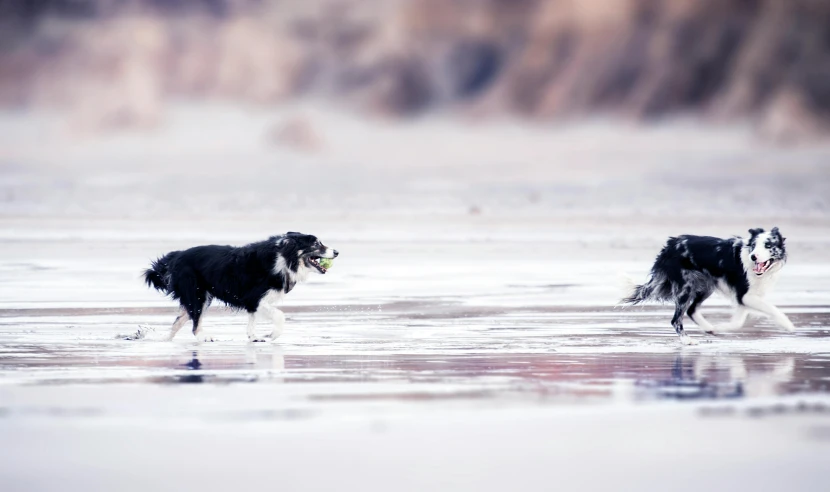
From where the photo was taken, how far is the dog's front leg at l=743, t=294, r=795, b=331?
497 inches

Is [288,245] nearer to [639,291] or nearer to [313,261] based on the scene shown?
[313,261]

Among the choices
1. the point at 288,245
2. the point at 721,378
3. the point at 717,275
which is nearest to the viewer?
the point at 721,378

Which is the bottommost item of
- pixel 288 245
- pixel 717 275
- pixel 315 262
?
pixel 717 275

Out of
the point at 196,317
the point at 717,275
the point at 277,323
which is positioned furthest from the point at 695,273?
the point at 196,317

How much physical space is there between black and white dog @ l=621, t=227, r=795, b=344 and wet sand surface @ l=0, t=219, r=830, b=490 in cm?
33

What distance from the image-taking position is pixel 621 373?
33.6 ft

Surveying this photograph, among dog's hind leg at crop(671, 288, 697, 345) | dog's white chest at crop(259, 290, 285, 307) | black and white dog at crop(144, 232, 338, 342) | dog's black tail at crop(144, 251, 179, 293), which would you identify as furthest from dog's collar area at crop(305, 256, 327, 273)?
dog's hind leg at crop(671, 288, 697, 345)

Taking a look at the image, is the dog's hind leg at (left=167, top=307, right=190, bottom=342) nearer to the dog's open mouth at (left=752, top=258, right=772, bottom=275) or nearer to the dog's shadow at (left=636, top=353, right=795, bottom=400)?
the dog's shadow at (left=636, top=353, right=795, bottom=400)

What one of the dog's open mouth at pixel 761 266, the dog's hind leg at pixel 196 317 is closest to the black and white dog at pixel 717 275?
the dog's open mouth at pixel 761 266

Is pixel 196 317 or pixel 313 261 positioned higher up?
pixel 313 261

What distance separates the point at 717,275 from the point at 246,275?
4.83 meters

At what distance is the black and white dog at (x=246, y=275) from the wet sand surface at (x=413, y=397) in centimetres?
38

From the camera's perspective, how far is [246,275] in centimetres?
1308

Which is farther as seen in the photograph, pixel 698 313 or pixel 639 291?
pixel 639 291
